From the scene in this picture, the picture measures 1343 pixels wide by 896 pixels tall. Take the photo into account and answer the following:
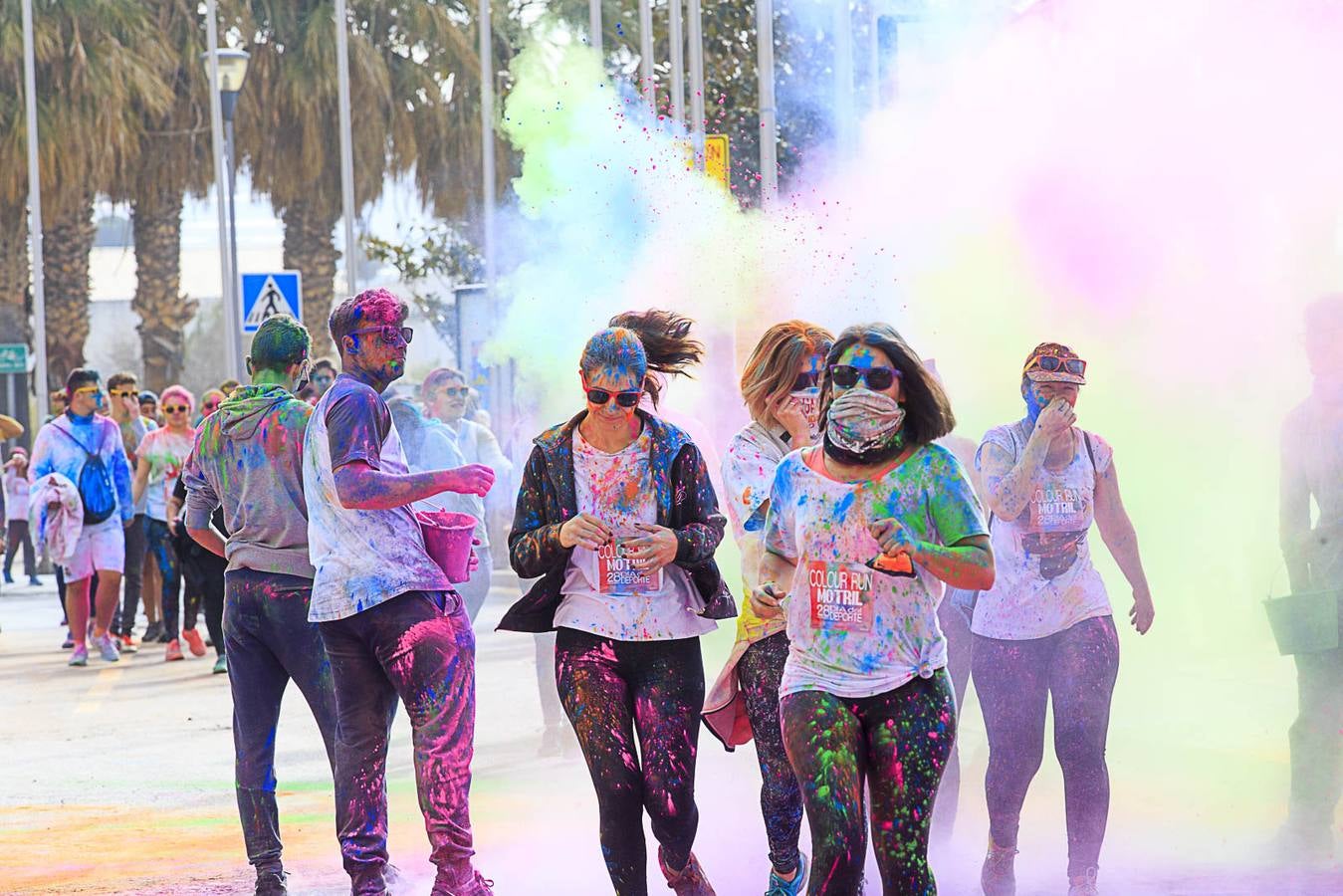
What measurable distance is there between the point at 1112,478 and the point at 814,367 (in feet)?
4.45

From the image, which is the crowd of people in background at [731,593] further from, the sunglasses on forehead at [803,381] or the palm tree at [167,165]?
the palm tree at [167,165]

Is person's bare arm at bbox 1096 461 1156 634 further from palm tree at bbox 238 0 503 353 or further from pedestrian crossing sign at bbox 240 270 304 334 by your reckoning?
palm tree at bbox 238 0 503 353

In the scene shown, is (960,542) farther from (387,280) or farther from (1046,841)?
(387,280)

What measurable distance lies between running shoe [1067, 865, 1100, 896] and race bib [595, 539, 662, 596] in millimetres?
1820

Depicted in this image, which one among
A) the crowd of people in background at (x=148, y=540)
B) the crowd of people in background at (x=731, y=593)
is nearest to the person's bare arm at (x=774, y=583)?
the crowd of people in background at (x=731, y=593)

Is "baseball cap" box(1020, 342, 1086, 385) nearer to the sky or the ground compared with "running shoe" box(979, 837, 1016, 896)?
nearer to the sky

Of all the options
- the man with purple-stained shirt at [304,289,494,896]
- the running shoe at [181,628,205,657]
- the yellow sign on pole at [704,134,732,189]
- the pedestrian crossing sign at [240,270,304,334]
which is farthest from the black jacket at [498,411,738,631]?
the pedestrian crossing sign at [240,270,304,334]

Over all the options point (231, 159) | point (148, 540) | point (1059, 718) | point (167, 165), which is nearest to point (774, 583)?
point (1059, 718)

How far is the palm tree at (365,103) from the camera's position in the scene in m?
27.7

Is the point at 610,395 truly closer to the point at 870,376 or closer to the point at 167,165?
the point at 870,376

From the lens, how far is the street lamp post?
21944 mm

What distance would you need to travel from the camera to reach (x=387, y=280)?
36.9 m

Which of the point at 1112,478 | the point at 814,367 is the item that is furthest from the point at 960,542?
the point at 1112,478

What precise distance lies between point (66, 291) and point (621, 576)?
2549 centimetres
